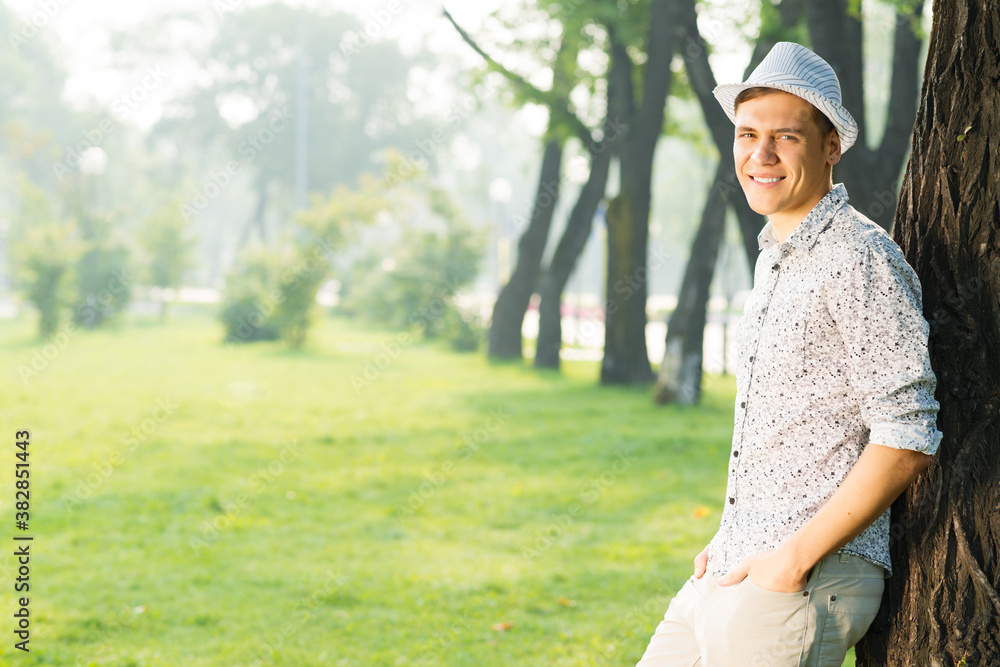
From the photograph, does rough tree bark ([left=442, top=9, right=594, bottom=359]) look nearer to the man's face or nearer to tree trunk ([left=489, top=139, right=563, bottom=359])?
tree trunk ([left=489, top=139, right=563, bottom=359])

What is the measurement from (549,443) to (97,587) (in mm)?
5892

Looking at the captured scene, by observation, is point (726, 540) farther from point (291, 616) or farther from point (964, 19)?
point (291, 616)

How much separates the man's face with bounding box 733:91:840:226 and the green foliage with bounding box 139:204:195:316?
31.0m

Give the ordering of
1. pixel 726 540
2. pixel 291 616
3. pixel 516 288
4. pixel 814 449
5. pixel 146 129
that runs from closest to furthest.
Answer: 1. pixel 814 449
2. pixel 726 540
3. pixel 291 616
4. pixel 516 288
5. pixel 146 129

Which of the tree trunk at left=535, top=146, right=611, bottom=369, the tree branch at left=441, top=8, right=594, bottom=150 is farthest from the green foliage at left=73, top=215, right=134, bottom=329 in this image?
the tree branch at left=441, top=8, right=594, bottom=150

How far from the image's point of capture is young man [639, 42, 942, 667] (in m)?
1.92

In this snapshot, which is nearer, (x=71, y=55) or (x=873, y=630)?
(x=873, y=630)

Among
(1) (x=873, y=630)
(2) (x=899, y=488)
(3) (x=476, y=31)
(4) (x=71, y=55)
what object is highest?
(4) (x=71, y=55)

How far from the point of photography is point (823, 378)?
2.04 meters

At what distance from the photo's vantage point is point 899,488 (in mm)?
1920

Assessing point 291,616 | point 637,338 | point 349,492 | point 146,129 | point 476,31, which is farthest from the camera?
point 146,129

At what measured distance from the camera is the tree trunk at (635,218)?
1433 centimetres

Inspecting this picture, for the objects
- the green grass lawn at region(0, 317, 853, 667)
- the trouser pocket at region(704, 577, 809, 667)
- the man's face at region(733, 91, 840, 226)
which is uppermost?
the man's face at region(733, 91, 840, 226)

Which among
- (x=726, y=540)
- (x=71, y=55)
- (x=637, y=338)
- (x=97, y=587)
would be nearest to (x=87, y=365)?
(x=637, y=338)
